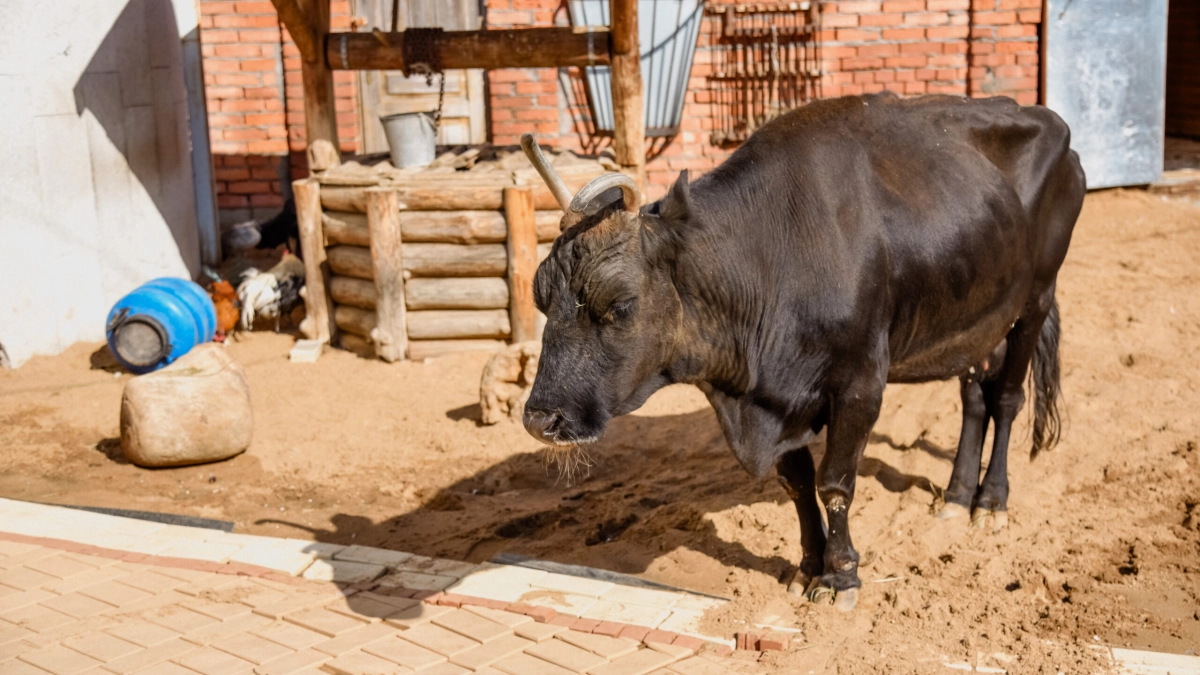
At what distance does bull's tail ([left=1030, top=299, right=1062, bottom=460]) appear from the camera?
5566 millimetres

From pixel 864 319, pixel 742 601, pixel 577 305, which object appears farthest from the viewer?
pixel 742 601

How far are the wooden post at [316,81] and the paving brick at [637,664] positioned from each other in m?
5.60

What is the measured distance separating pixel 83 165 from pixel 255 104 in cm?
246

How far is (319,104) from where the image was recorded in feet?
27.9

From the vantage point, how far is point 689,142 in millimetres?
10891

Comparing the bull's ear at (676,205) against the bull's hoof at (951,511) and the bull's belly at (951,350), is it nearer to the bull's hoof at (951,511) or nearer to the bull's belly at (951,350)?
the bull's belly at (951,350)

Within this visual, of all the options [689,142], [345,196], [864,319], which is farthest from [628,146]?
[864,319]

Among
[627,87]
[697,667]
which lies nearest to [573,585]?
[697,667]

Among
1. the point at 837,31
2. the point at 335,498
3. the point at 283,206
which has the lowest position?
the point at 335,498

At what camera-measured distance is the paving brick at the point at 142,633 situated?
13.4ft

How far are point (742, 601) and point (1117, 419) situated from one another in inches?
109

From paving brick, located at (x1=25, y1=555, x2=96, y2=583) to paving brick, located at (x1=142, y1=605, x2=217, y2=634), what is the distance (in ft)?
1.97

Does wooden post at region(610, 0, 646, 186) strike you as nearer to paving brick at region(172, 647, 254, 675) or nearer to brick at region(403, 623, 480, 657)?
brick at region(403, 623, 480, 657)

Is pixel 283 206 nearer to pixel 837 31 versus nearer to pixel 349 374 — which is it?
pixel 349 374
